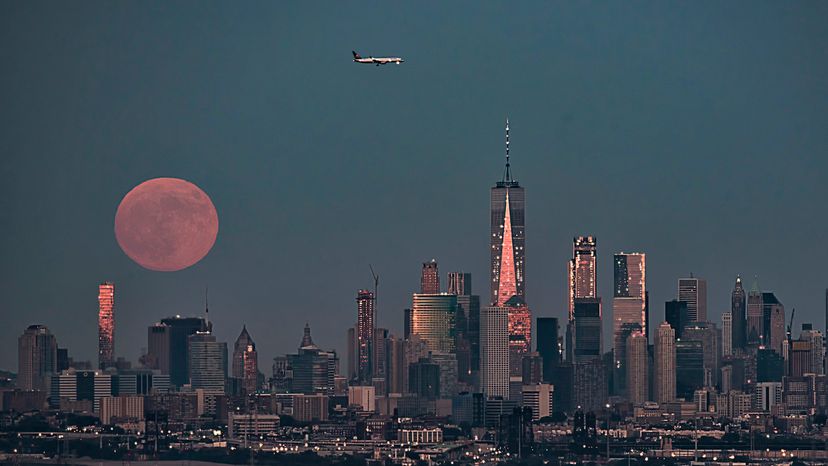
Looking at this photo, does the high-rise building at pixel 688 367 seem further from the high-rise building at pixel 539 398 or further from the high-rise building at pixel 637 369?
the high-rise building at pixel 539 398

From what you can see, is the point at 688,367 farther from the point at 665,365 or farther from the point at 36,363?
the point at 36,363

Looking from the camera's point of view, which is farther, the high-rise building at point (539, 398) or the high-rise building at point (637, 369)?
the high-rise building at point (637, 369)

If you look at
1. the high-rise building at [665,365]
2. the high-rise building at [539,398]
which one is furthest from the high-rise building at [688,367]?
the high-rise building at [539,398]

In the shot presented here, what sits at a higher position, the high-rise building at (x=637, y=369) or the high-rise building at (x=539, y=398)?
the high-rise building at (x=637, y=369)

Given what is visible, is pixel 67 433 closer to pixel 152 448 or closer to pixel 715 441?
pixel 152 448

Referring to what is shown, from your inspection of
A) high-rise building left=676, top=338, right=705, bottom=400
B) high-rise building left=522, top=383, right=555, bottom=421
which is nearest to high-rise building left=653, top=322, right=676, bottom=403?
high-rise building left=676, top=338, right=705, bottom=400

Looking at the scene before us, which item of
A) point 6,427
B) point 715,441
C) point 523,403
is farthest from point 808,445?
point 6,427
